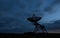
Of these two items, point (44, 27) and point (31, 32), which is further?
point (44, 27)
